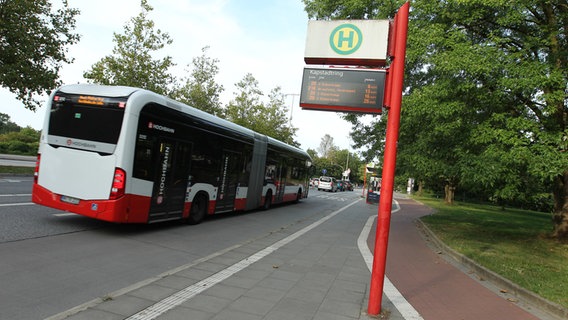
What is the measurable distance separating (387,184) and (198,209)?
7352mm

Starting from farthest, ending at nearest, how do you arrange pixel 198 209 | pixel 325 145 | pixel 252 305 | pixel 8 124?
pixel 325 145 → pixel 8 124 → pixel 198 209 → pixel 252 305

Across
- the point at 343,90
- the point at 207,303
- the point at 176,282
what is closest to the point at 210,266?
the point at 176,282

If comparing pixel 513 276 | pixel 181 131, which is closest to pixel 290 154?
pixel 181 131

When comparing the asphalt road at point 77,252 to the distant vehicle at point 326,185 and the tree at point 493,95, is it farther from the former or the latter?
the distant vehicle at point 326,185

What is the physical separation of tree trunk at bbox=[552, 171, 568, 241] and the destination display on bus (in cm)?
987

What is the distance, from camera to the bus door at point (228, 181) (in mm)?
11791

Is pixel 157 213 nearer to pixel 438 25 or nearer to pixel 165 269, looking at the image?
pixel 165 269

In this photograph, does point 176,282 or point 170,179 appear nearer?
point 176,282

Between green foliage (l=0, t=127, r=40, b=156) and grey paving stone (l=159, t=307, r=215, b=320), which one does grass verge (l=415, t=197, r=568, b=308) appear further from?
green foliage (l=0, t=127, r=40, b=156)

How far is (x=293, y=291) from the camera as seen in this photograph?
5250 millimetres

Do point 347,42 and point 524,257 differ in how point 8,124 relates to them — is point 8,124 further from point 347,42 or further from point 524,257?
point 524,257

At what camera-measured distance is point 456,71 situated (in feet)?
28.4

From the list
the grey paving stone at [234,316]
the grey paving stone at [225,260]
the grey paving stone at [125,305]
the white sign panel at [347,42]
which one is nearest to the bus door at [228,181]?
the grey paving stone at [225,260]

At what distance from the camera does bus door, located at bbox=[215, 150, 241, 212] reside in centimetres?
1179
